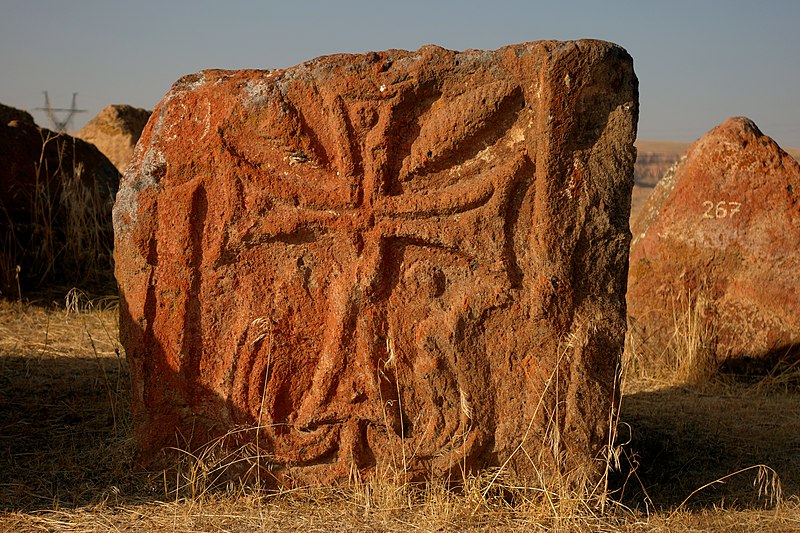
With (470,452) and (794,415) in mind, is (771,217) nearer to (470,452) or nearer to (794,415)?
(794,415)

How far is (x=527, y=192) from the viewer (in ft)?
10.9

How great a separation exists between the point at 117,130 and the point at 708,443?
7853 millimetres

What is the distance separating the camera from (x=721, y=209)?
17.7 ft

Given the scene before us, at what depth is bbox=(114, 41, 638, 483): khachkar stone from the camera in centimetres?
329

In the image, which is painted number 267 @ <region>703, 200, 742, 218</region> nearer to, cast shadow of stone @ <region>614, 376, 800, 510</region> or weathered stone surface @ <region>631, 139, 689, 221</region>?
cast shadow of stone @ <region>614, 376, 800, 510</region>

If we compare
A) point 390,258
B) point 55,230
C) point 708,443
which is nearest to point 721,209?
point 708,443

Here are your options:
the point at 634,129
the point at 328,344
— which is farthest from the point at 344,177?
the point at 634,129

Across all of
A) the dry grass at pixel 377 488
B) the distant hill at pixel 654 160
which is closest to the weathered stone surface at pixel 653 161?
the distant hill at pixel 654 160

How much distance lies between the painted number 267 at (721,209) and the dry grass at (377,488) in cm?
117

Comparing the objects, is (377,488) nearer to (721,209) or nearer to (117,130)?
(721,209)

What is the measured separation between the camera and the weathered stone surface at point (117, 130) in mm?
10078

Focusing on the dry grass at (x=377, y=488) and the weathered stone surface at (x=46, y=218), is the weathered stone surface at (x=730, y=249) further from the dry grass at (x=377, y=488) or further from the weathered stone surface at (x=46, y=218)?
the weathered stone surface at (x=46, y=218)

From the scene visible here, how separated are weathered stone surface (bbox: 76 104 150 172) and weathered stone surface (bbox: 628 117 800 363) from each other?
6365 mm

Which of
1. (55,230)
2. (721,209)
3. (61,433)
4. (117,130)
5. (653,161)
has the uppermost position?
(653,161)
